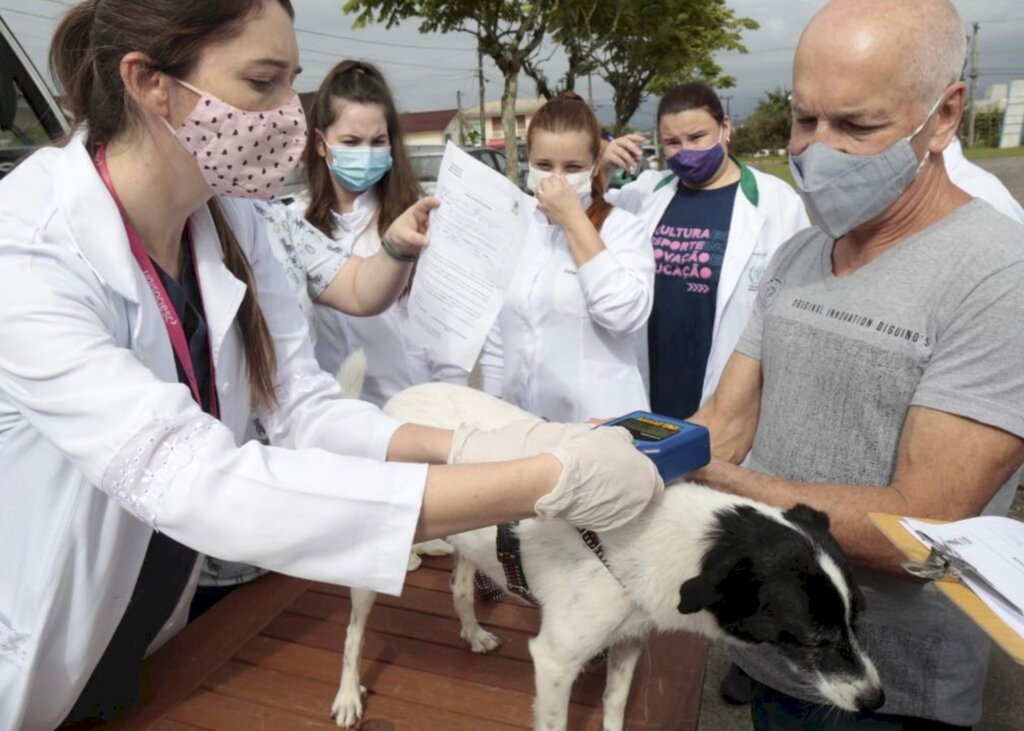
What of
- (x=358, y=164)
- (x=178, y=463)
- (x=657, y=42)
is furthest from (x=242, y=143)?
(x=657, y=42)

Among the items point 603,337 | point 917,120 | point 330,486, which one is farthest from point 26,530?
point 603,337

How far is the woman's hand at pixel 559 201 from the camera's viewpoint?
3215mm

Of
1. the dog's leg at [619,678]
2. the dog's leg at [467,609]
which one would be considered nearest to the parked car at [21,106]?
the dog's leg at [467,609]

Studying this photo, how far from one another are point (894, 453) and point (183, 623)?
1.95 m

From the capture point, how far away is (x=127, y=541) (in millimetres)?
1599

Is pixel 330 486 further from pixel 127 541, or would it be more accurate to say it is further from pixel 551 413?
pixel 551 413

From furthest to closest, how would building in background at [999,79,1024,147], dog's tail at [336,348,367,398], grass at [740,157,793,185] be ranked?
building in background at [999,79,1024,147] → grass at [740,157,793,185] → dog's tail at [336,348,367,398]

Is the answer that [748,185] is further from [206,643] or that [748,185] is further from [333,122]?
[206,643]

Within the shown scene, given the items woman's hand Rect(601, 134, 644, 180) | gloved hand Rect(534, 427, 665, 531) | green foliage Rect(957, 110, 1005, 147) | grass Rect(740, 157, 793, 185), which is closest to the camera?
gloved hand Rect(534, 427, 665, 531)

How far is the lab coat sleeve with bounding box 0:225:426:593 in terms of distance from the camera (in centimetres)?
123

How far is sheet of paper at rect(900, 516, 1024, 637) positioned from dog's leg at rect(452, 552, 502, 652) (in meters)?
1.52

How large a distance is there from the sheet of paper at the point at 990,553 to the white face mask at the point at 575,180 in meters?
2.35

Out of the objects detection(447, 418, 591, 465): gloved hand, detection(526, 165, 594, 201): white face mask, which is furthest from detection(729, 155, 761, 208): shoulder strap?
detection(447, 418, 591, 465): gloved hand

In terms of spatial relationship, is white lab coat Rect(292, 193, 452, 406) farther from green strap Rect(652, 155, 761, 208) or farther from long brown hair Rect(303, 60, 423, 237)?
green strap Rect(652, 155, 761, 208)
